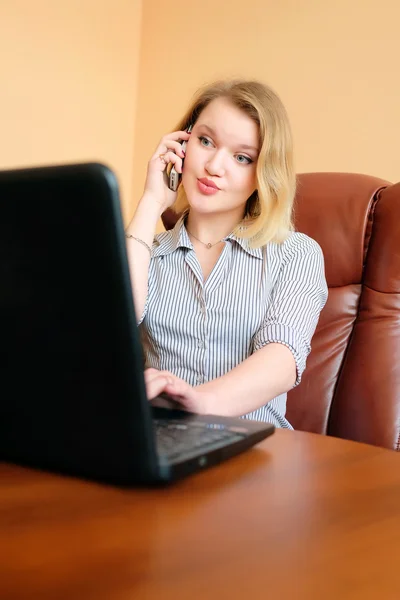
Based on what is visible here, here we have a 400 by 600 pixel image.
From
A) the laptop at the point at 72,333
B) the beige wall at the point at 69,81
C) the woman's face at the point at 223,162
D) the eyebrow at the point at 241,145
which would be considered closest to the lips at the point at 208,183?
the woman's face at the point at 223,162

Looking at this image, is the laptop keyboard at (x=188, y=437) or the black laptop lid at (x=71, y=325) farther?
the laptop keyboard at (x=188, y=437)

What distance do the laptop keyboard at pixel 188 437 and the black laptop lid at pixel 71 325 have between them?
0.30ft

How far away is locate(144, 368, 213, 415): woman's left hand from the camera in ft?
2.65

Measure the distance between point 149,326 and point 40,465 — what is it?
3.04 ft

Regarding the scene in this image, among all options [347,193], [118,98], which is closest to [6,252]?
[347,193]

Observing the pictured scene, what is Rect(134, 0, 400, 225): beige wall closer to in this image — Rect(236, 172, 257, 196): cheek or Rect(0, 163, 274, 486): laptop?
Rect(236, 172, 257, 196): cheek

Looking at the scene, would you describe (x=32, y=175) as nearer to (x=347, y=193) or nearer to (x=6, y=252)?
(x=6, y=252)

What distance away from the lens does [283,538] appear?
485mm

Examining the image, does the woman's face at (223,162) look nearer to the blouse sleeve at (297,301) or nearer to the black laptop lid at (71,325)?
the blouse sleeve at (297,301)

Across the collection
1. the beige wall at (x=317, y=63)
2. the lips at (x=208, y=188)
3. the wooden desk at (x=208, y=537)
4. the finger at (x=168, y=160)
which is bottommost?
the wooden desk at (x=208, y=537)

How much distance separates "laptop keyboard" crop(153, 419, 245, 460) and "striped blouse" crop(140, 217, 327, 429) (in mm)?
633

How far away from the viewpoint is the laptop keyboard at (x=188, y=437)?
0.62 m

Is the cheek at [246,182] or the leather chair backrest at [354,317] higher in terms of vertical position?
the cheek at [246,182]

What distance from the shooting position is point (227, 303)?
1.44m
